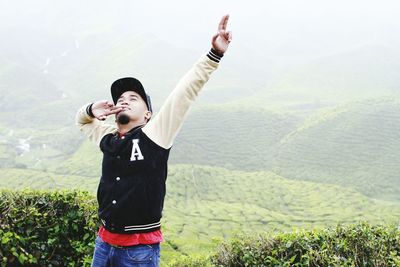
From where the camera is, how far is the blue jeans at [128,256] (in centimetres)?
238

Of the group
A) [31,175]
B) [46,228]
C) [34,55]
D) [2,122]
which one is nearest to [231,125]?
[31,175]

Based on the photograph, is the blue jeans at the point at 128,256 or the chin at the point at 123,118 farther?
the chin at the point at 123,118

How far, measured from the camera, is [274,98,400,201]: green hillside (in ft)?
112

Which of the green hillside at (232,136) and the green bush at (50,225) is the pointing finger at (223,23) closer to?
the green bush at (50,225)

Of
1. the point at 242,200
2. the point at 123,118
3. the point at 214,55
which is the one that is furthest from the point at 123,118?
the point at 242,200

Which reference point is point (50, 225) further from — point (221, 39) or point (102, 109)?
point (221, 39)

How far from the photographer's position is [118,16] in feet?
406

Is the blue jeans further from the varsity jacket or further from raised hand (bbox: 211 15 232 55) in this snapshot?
raised hand (bbox: 211 15 232 55)

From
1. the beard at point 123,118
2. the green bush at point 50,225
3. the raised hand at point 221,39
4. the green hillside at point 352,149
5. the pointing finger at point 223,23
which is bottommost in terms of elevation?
the green bush at point 50,225

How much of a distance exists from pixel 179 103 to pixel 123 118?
14.9 inches

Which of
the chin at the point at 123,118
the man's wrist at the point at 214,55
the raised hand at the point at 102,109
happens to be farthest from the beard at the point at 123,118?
the man's wrist at the point at 214,55

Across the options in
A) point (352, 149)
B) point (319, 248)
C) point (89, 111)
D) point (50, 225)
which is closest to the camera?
point (89, 111)

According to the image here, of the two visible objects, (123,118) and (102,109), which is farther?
(102,109)

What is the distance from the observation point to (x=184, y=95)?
2.40 metres
